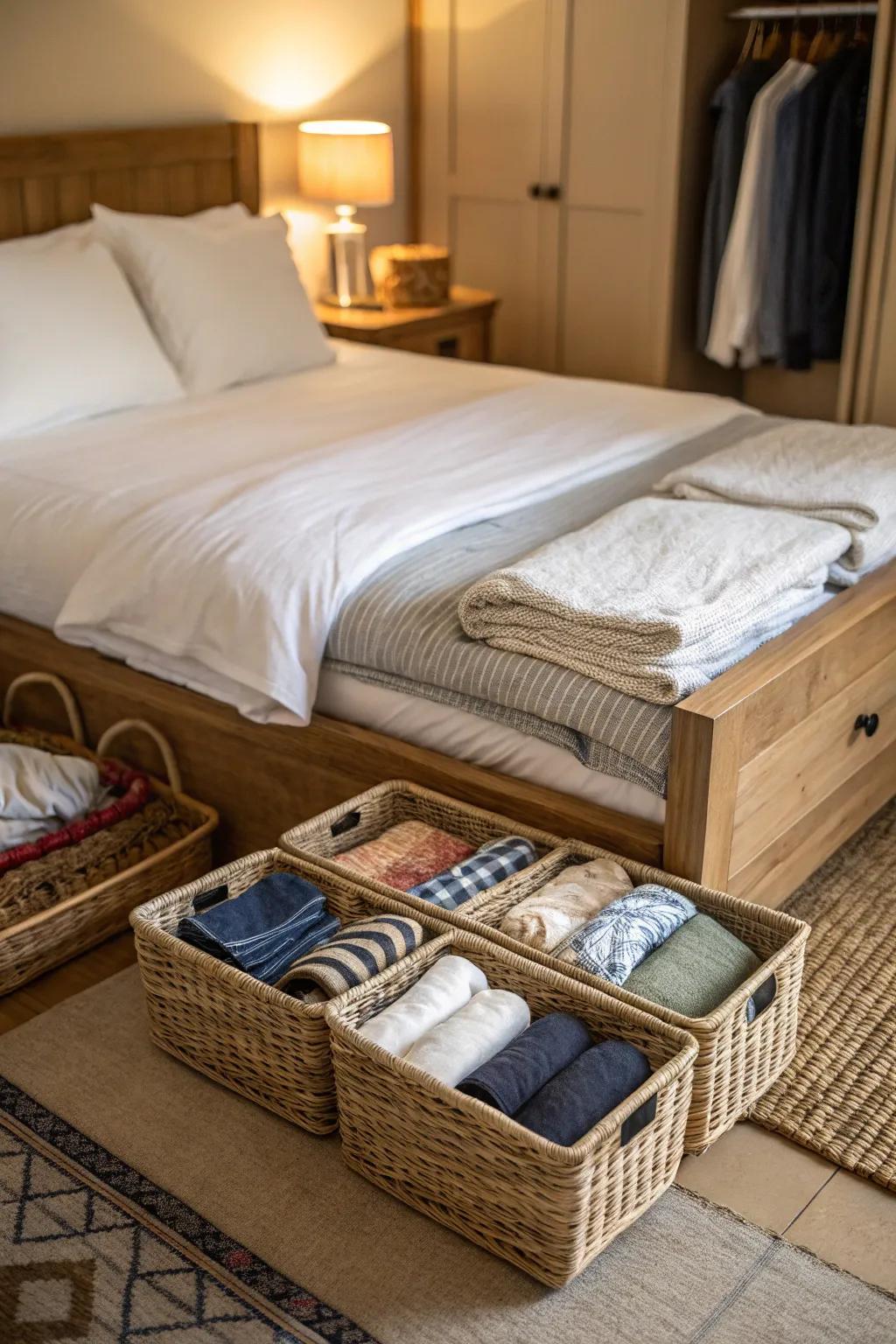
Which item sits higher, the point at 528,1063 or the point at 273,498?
the point at 273,498

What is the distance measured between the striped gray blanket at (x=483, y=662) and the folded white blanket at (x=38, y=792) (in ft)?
1.71

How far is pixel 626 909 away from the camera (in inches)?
72.2

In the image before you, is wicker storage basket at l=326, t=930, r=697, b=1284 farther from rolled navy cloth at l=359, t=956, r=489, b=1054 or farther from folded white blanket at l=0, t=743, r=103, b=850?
folded white blanket at l=0, t=743, r=103, b=850

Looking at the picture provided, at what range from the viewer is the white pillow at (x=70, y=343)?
2.86 meters

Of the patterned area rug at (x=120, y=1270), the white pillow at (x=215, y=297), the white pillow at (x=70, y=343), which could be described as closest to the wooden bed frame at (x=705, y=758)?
the white pillow at (x=70, y=343)

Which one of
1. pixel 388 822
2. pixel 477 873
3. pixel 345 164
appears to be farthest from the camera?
pixel 345 164

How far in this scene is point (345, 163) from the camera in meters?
3.94

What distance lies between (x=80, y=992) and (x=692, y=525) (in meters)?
1.25

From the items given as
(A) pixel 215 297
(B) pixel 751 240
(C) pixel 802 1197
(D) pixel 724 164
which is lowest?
(C) pixel 802 1197

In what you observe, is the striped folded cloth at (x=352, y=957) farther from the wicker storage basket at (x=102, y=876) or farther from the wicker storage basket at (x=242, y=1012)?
the wicker storage basket at (x=102, y=876)

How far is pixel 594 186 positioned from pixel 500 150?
38cm

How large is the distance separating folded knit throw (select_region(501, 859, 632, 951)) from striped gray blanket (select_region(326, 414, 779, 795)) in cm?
14

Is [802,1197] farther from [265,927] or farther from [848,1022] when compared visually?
[265,927]

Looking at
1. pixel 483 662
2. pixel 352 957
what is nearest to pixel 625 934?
pixel 352 957
